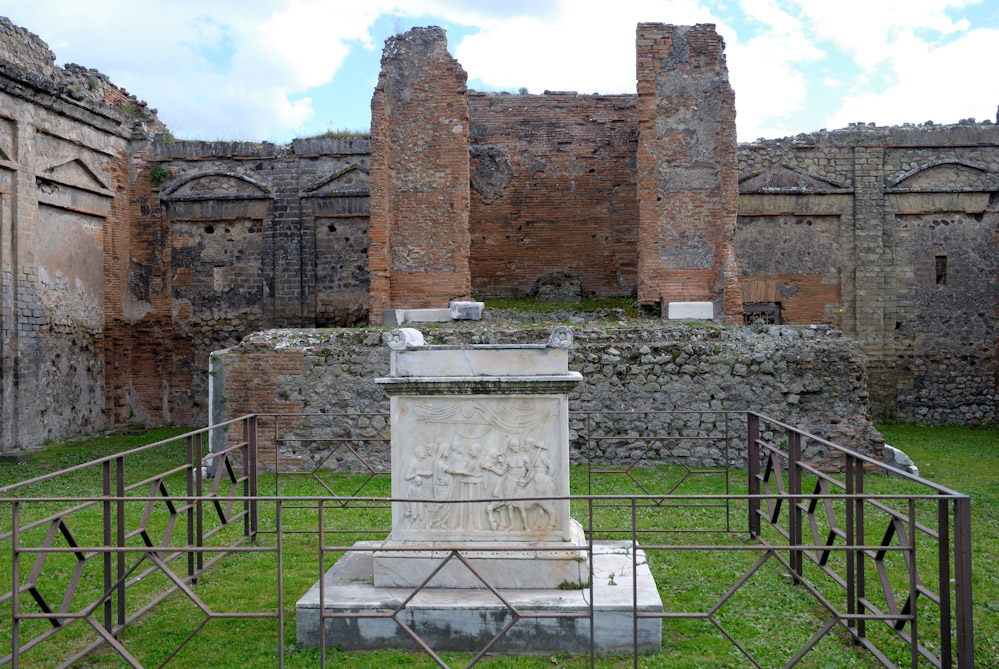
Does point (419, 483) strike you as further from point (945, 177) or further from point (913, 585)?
point (945, 177)

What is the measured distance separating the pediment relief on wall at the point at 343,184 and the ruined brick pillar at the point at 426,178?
10.5ft

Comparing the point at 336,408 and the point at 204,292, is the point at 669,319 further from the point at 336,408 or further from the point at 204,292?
the point at 204,292

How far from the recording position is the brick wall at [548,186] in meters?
16.5

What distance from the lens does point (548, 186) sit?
54.5 ft

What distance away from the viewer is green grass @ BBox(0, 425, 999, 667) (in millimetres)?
4938

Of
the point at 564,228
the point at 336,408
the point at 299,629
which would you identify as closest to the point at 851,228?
the point at 564,228

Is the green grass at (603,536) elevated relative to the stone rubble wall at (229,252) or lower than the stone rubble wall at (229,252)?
lower

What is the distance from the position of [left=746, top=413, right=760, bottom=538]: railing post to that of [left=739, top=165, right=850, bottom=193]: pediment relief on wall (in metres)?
10.3

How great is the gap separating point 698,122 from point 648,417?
17.0 feet

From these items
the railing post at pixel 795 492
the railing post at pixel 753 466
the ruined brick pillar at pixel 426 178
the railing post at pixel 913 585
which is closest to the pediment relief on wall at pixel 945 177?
the ruined brick pillar at pixel 426 178

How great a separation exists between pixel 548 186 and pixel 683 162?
151 inches

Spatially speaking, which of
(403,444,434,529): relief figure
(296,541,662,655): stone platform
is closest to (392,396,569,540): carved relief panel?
(403,444,434,529): relief figure

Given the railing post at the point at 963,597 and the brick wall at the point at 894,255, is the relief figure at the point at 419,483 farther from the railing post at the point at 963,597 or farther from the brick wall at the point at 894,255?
the brick wall at the point at 894,255

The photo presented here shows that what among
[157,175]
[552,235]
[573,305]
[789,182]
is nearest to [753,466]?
[573,305]
